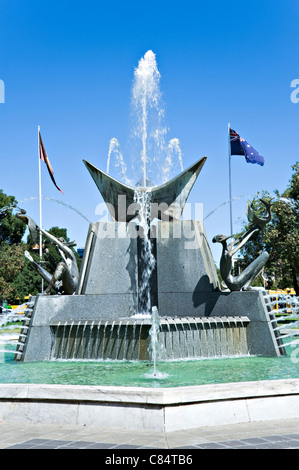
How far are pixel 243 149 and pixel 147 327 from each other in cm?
1459

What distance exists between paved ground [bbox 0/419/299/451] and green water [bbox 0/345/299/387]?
4.98 feet

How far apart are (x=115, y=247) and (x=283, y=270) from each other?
73.8ft

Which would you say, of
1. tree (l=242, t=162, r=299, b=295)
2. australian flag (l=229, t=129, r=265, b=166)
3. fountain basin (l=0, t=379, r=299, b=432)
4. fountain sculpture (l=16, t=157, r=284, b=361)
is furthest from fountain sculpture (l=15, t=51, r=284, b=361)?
tree (l=242, t=162, r=299, b=295)

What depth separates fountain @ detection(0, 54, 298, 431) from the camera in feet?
18.7

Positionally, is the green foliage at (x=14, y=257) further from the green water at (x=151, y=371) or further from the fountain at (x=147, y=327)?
the green water at (x=151, y=371)

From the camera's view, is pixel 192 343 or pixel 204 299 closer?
pixel 192 343

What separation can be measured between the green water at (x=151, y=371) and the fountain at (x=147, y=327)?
62 mm

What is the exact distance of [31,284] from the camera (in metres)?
47.4

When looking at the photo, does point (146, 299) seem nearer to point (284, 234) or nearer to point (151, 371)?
point (151, 371)

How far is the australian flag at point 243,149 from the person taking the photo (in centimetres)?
2209

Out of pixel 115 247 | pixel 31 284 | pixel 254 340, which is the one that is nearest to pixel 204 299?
pixel 254 340

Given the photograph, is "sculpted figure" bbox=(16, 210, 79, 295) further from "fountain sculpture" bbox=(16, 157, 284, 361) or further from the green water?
the green water

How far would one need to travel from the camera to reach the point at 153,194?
13438 millimetres
